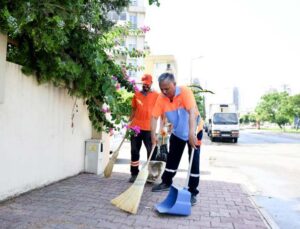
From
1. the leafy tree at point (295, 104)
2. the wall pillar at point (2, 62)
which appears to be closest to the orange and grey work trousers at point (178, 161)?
the wall pillar at point (2, 62)

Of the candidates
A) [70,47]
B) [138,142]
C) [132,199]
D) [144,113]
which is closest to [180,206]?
[132,199]

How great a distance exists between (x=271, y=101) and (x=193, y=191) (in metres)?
70.5

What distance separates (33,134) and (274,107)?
71.6m

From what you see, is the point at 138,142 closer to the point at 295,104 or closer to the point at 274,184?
the point at 274,184

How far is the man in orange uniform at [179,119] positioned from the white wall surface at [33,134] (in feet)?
5.81

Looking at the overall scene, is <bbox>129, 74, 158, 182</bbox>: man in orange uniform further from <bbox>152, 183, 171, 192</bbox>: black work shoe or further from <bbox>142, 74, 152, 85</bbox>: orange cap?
<bbox>152, 183, 171, 192</bbox>: black work shoe

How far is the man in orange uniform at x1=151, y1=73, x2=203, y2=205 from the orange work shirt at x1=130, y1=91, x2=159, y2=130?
106 centimetres

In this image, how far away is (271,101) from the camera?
72.4m

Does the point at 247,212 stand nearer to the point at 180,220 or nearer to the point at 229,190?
the point at 180,220

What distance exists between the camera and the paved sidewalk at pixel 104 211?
4.38m

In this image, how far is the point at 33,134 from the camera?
18.9 feet

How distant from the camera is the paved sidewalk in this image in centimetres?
438

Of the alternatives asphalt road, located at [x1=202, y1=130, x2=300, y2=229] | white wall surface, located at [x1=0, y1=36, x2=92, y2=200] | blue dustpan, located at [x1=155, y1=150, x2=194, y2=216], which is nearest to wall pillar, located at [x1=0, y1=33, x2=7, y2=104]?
white wall surface, located at [x1=0, y1=36, x2=92, y2=200]

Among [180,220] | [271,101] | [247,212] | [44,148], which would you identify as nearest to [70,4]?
[44,148]
